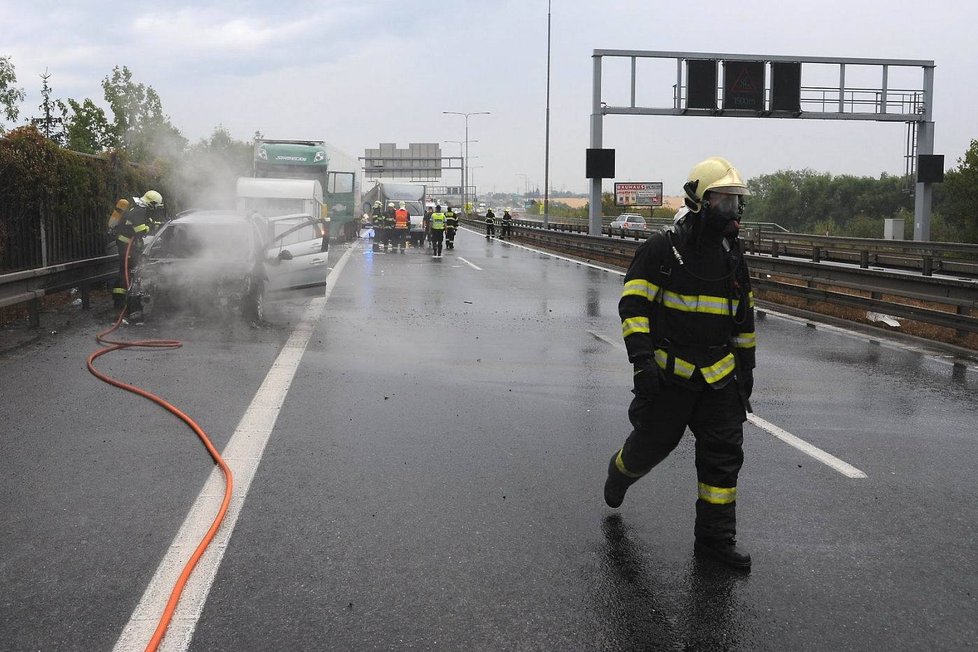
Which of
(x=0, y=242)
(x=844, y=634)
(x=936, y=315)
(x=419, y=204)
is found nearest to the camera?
(x=844, y=634)

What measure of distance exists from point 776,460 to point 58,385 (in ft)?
19.1

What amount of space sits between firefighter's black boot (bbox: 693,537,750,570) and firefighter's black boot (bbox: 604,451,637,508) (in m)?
0.50

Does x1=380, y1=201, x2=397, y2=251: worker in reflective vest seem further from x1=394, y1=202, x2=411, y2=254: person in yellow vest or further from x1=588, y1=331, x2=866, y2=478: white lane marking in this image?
x1=588, y1=331, x2=866, y2=478: white lane marking

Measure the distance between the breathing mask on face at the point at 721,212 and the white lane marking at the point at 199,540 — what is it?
8.63 ft

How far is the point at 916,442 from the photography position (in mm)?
6918

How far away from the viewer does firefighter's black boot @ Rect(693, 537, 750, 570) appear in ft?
14.1

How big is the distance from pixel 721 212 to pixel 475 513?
1.91 m

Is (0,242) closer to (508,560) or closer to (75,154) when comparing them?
(75,154)

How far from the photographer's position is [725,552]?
435cm

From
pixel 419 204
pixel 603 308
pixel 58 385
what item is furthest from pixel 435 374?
pixel 419 204

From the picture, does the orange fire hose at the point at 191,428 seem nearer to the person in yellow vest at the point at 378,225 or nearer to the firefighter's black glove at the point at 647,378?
the firefighter's black glove at the point at 647,378

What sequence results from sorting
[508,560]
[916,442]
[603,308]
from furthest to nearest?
[603,308] < [916,442] < [508,560]

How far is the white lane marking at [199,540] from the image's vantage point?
3.56 m

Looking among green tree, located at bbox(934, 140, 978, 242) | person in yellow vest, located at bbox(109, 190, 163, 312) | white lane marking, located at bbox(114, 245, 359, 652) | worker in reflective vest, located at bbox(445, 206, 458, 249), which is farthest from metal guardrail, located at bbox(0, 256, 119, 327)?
green tree, located at bbox(934, 140, 978, 242)
